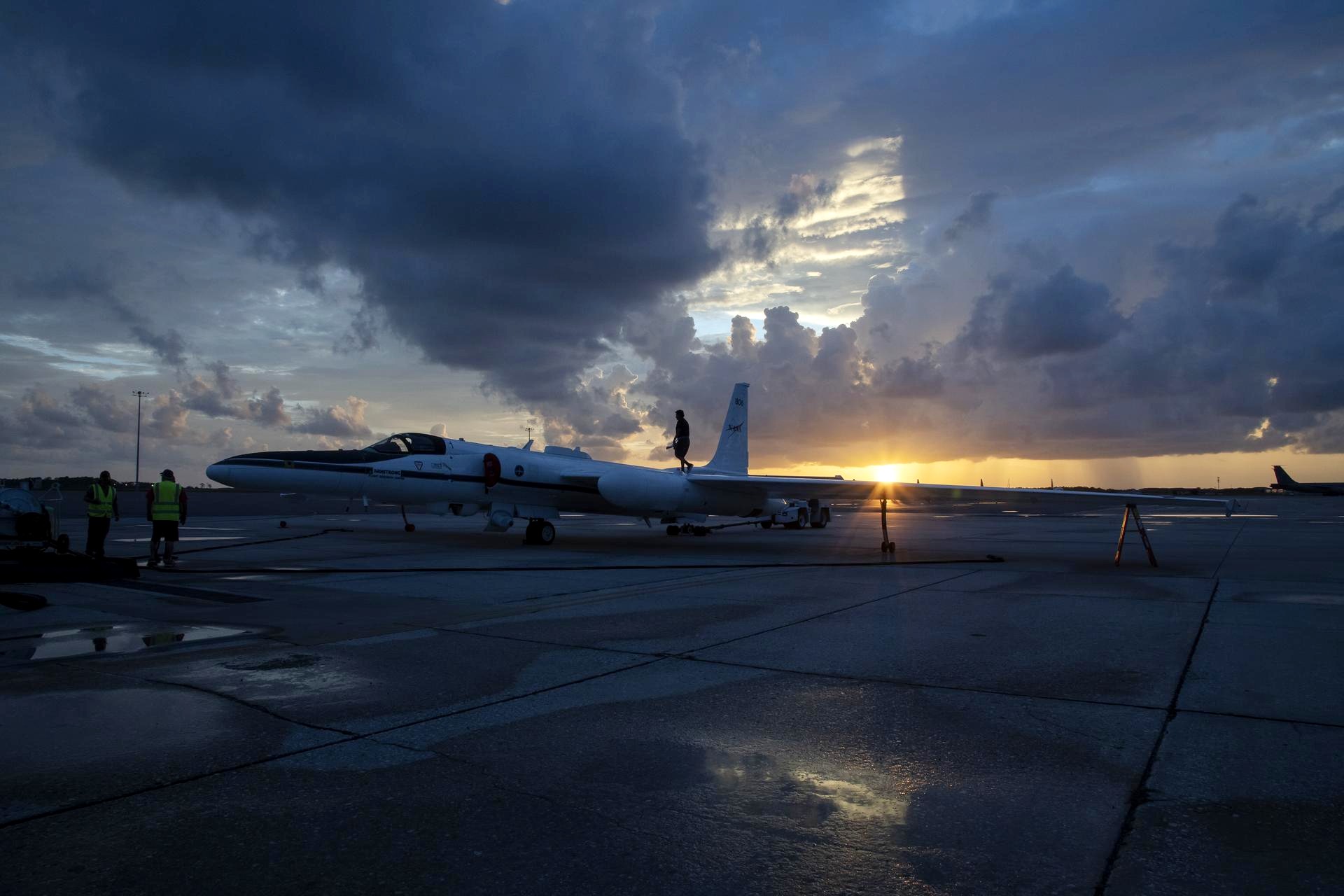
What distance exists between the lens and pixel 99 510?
43.0 feet

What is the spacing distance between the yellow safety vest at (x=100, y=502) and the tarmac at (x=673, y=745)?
486 centimetres

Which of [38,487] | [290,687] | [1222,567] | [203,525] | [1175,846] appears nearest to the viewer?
[1175,846]

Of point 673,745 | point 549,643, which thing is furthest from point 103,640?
point 673,745

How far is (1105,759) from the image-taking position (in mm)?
3711

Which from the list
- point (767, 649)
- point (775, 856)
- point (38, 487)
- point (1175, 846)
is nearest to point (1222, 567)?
point (767, 649)

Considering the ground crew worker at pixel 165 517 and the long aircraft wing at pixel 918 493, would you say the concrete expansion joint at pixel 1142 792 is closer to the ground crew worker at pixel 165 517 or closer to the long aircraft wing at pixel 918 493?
the long aircraft wing at pixel 918 493

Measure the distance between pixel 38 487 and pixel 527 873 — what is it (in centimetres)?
1251

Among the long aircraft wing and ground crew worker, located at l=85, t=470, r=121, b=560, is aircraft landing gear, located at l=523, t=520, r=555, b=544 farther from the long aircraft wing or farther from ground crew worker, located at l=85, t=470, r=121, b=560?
ground crew worker, located at l=85, t=470, r=121, b=560

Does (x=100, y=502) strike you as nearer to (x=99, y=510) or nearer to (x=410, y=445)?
(x=99, y=510)

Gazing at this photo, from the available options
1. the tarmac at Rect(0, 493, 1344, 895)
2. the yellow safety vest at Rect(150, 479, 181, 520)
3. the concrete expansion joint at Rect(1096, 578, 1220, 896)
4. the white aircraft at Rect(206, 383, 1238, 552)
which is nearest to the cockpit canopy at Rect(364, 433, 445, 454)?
the white aircraft at Rect(206, 383, 1238, 552)

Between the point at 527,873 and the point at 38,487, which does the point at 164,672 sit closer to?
the point at 527,873

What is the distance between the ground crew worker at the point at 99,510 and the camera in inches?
510

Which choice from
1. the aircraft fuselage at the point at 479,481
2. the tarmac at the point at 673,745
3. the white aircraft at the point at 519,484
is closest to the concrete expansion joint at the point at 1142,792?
the tarmac at the point at 673,745

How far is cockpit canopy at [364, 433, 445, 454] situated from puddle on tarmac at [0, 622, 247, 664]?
10638mm
